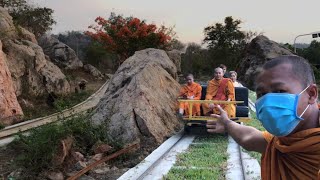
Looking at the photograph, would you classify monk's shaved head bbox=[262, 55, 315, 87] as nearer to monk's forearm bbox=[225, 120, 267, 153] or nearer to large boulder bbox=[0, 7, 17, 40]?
monk's forearm bbox=[225, 120, 267, 153]

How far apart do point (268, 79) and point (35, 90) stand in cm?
2078

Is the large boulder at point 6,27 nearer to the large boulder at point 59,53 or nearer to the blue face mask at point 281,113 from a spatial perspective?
Answer: the large boulder at point 59,53

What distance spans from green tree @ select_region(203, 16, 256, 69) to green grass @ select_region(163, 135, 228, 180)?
120 ft

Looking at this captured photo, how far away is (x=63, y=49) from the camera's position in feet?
121

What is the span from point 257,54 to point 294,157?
3698 cm

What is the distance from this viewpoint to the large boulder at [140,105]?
11266mm

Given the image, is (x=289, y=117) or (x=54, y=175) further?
(x=54, y=175)

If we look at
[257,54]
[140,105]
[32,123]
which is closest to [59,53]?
[257,54]

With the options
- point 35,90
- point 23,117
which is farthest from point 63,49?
point 23,117

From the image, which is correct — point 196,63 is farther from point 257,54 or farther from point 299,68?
point 299,68

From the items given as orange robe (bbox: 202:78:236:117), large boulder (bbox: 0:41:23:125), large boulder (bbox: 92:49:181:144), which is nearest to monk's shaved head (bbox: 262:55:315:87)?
large boulder (bbox: 92:49:181:144)

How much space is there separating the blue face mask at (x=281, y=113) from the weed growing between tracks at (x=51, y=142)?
21.9ft

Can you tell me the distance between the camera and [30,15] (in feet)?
103

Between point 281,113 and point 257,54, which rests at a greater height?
point 281,113
